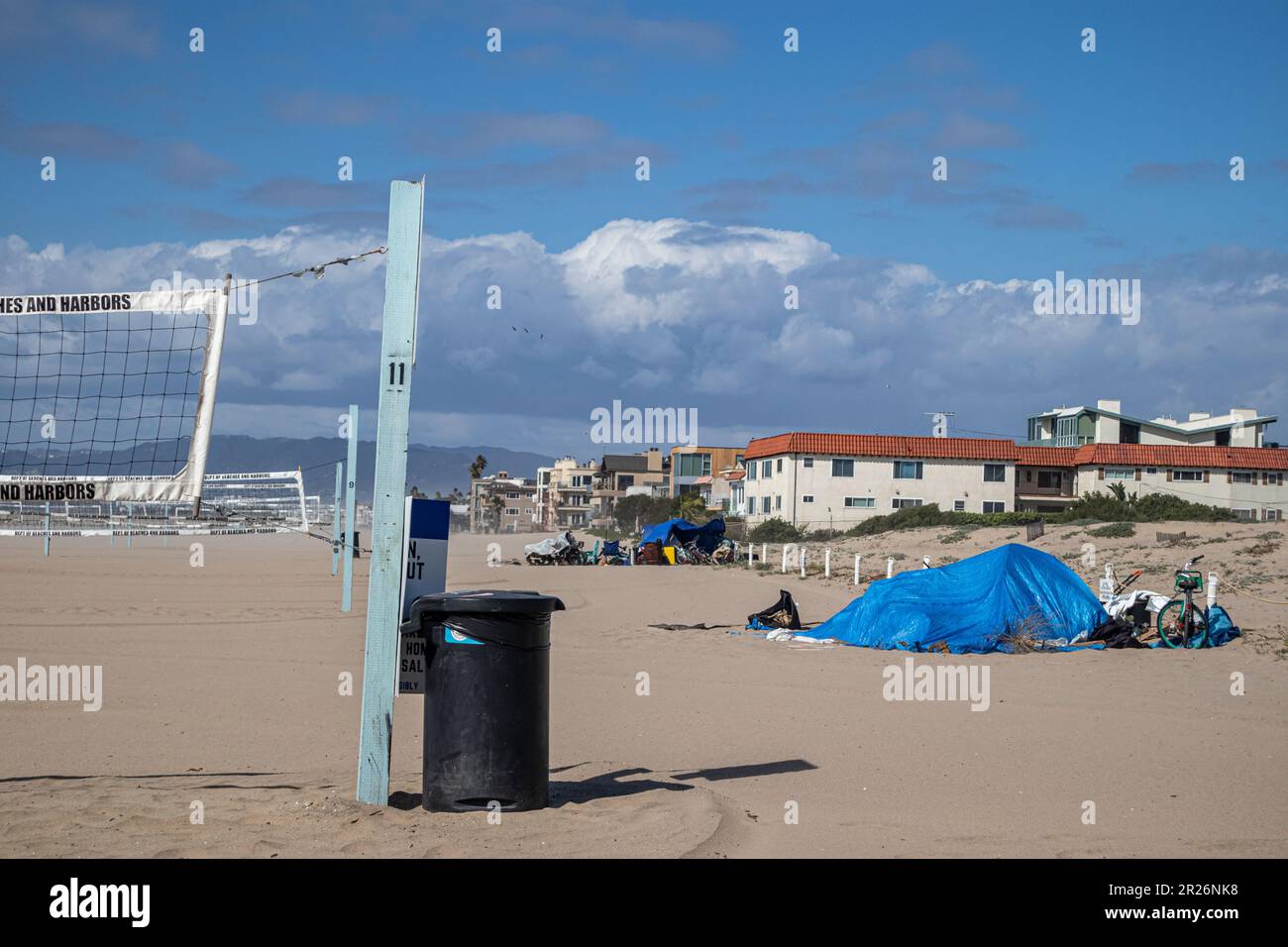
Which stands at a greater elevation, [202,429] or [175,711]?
[202,429]

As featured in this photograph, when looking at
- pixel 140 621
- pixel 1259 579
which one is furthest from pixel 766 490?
pixel 140 621

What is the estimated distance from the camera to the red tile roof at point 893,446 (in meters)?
62.5

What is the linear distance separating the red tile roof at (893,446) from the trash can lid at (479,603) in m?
56.6

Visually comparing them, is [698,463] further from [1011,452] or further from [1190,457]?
[1190,457]

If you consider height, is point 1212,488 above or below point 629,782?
above

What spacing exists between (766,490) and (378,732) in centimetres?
6101

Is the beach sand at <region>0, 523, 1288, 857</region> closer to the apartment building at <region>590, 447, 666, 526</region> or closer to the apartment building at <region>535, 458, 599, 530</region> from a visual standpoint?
the apartment building at <region>590, 447, 666, 526</region>

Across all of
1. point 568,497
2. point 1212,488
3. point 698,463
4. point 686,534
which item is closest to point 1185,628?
point 686,534

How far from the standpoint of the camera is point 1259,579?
A: 21.9m

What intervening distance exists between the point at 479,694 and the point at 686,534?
126 feet

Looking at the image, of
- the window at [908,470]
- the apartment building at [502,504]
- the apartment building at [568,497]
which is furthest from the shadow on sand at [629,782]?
the apartment building at [502,504]

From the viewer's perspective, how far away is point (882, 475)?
63125 millimetres
